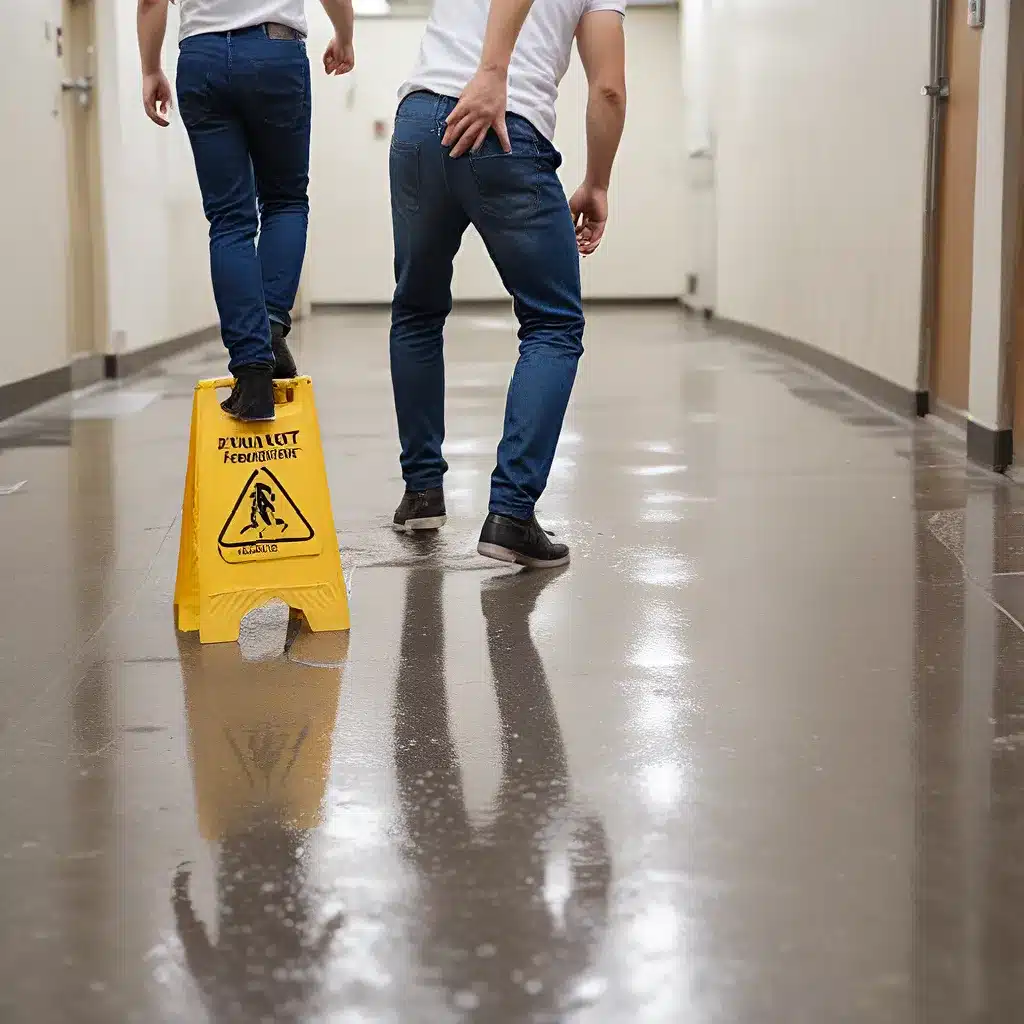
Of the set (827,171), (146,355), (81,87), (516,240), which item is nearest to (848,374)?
(827,171)

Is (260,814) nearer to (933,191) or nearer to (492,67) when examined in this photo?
(492,67)

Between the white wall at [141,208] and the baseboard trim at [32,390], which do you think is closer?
the baseboard trim at [32,390]

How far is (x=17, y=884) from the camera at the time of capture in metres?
1.50

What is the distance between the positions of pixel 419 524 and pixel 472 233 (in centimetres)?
1093

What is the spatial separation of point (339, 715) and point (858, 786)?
26.5 inches

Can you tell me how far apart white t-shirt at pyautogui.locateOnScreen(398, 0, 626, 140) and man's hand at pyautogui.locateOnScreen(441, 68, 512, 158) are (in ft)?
0.28

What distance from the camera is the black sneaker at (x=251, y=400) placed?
2480 millimetres

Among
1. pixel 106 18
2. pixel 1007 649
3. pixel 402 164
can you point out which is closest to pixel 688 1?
pixel 106 18

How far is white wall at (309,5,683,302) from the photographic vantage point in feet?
45.0

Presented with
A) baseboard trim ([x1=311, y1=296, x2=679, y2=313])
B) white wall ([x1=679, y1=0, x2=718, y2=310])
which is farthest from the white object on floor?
baseboard trim ([x1=311, y1=296, x2=679, y2=313])

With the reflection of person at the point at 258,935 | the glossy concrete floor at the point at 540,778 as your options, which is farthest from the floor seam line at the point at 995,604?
the reflection of person at the point at 258,935

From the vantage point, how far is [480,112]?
2742mm

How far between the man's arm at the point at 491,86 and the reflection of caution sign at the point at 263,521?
0.72 metres

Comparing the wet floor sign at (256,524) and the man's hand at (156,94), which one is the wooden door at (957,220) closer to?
the man's hand at (156,94)
